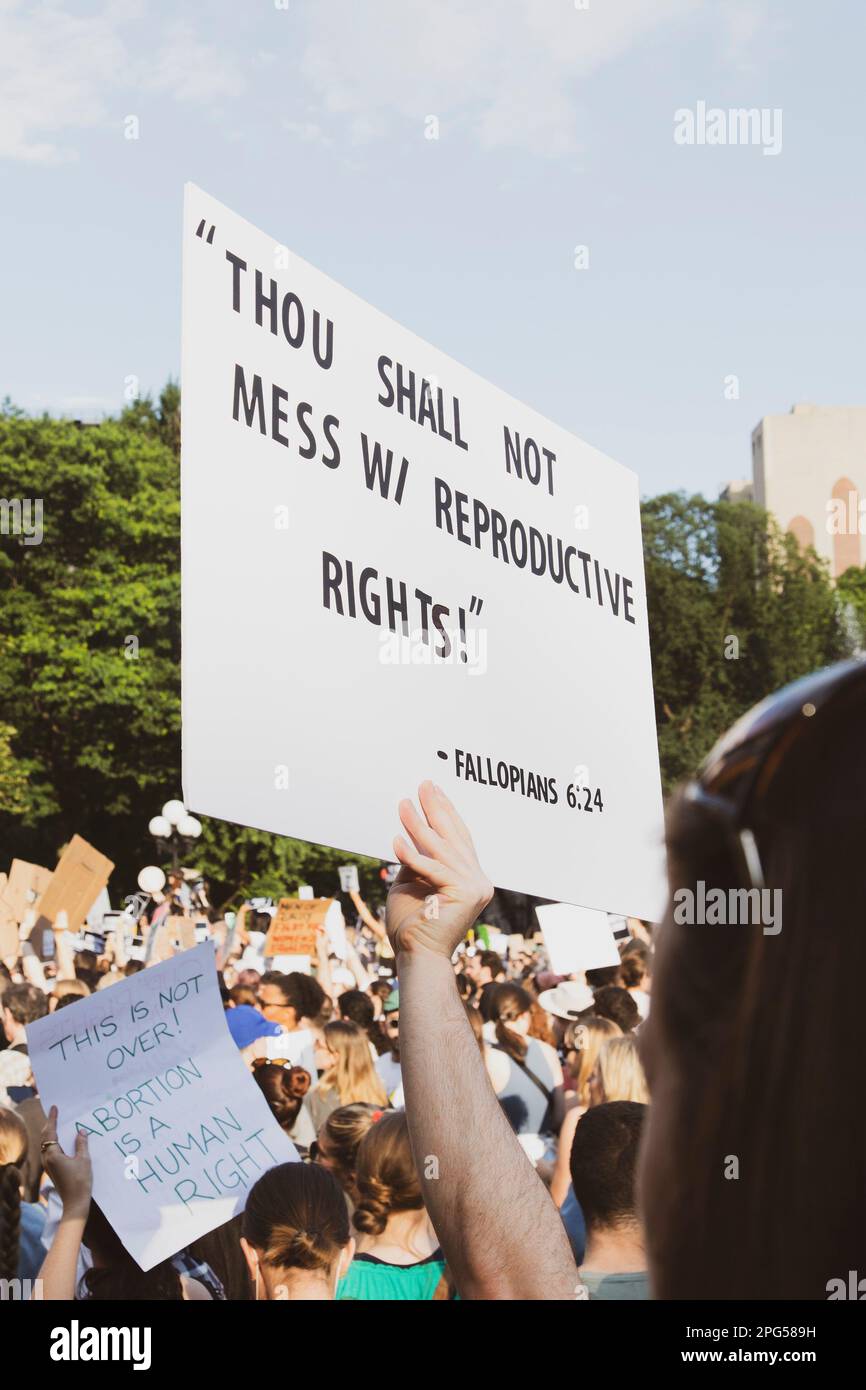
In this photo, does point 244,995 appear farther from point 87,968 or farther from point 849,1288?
point 849,1288

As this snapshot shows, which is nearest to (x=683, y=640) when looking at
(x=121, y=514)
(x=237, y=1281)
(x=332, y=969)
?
(x=121, y=514)

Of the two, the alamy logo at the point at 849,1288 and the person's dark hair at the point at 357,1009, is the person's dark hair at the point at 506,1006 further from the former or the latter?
the alamy logo at the point at 849,1288

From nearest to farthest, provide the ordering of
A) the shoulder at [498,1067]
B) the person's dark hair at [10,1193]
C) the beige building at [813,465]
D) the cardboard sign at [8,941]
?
the person's dark hair at [10,1193] < the shoulder at [498,1067] < the cardboard sign at [8,941] < the beige building at [813,465]

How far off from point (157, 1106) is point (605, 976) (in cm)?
424

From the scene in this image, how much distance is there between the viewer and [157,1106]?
369cm

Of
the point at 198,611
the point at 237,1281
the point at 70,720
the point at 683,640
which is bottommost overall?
the point at 237,1281

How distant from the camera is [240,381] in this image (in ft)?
7.97

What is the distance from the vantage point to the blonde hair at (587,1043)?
4887 mm

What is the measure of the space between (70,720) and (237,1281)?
33846mm

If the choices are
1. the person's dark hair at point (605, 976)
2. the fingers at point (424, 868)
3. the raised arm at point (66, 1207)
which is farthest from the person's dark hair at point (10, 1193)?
the person's dark hair at point (605, 976)

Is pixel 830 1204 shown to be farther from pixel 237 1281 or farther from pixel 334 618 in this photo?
pixel 237 1281

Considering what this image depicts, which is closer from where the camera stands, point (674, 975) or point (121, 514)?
point (674, 975)

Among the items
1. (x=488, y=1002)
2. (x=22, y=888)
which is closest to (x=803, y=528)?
(x=22, y=888)
